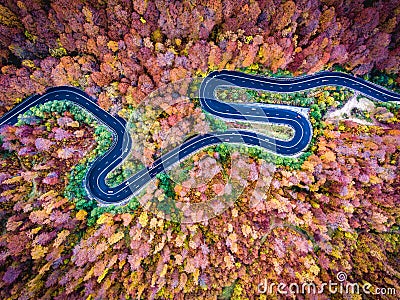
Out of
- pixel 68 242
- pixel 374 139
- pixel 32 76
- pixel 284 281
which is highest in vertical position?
pixel 374 139

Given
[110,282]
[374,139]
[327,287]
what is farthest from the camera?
[374,139]

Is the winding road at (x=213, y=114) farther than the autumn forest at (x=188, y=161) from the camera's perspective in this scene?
Yes

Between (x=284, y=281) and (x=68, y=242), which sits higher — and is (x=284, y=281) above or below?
above

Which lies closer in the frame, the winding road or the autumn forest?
the autumn forest

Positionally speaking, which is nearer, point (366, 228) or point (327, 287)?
point (327, 287)

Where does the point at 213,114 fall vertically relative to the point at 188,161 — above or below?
above

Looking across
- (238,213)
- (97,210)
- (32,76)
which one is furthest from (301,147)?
(32,76)

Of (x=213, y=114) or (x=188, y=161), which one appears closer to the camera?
(x=188, y=161)

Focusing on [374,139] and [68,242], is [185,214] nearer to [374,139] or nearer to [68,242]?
[68,242]
